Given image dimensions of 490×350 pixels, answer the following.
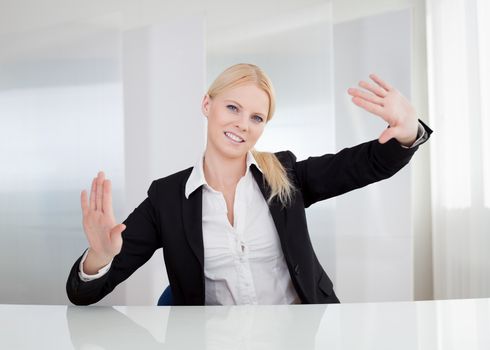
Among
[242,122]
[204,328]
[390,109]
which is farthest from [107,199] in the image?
[390,109]

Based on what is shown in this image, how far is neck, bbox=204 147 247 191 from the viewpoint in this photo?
77.1 inches

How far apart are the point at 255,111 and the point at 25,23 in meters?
3.25

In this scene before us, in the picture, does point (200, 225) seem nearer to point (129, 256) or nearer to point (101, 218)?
point (129, 256)

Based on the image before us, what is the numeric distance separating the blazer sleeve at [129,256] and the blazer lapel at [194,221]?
113 mm

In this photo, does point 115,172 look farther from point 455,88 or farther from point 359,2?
point 455,88

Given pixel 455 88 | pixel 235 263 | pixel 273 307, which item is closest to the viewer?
pixel 273 307

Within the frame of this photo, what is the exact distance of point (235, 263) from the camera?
1790 millimetres

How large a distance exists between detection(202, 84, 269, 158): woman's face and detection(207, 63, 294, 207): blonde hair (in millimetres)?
20

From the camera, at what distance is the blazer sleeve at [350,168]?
170cm

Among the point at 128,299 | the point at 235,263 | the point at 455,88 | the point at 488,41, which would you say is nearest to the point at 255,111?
the point at 235,263

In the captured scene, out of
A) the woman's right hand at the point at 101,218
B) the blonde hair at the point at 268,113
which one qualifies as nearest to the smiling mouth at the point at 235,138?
the blonde hair at the point at 268,113

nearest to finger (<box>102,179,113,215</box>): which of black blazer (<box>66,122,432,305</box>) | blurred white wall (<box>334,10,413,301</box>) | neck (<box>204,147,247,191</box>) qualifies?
black blazer (<box>66,122,432,305</box>)

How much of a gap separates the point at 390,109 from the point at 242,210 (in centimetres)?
60

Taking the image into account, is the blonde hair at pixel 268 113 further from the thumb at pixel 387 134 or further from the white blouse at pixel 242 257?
the thumb at pixel 387 134
